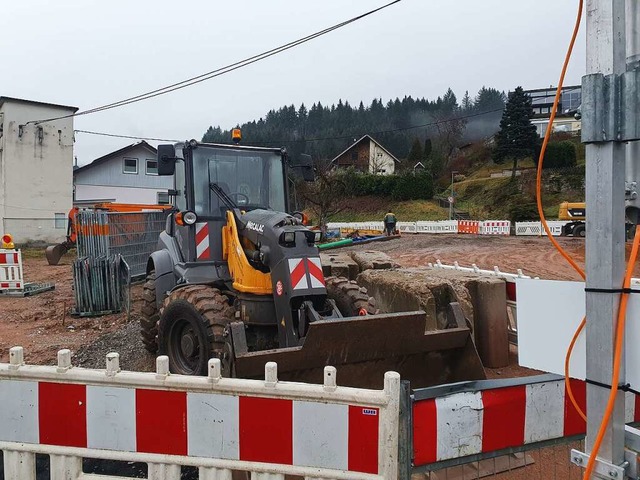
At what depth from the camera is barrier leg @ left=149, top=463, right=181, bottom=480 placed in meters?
2.45

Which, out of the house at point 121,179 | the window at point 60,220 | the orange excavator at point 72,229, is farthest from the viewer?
the house at point 121,179

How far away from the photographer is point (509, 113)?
50.0 meters

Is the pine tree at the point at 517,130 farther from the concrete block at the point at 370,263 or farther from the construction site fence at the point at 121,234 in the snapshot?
the concrete block at the point at 370,263

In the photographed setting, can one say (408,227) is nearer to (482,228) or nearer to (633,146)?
(482,228)

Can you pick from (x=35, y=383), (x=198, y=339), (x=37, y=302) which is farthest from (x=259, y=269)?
(x=37, y=302)

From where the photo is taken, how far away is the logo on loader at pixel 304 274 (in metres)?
4.78

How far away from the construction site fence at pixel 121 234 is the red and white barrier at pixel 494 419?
974cm

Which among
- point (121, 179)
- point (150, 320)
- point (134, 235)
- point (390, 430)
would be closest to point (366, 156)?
point (121, 179)

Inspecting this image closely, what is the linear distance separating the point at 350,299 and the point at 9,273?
10.8m

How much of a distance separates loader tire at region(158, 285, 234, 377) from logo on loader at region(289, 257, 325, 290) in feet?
2.54

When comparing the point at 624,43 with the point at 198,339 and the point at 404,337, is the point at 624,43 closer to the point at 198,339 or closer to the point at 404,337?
the point at 404,337

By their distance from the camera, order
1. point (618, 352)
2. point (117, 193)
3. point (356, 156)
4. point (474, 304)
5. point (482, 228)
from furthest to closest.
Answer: point (356, 156) → point (117, 193) → point (482, 228) → point (474, 304) → point (618, 352)

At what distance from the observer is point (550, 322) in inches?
81.9

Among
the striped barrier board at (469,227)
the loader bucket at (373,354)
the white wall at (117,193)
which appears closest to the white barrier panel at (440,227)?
the striped barrier board at (469,227)
